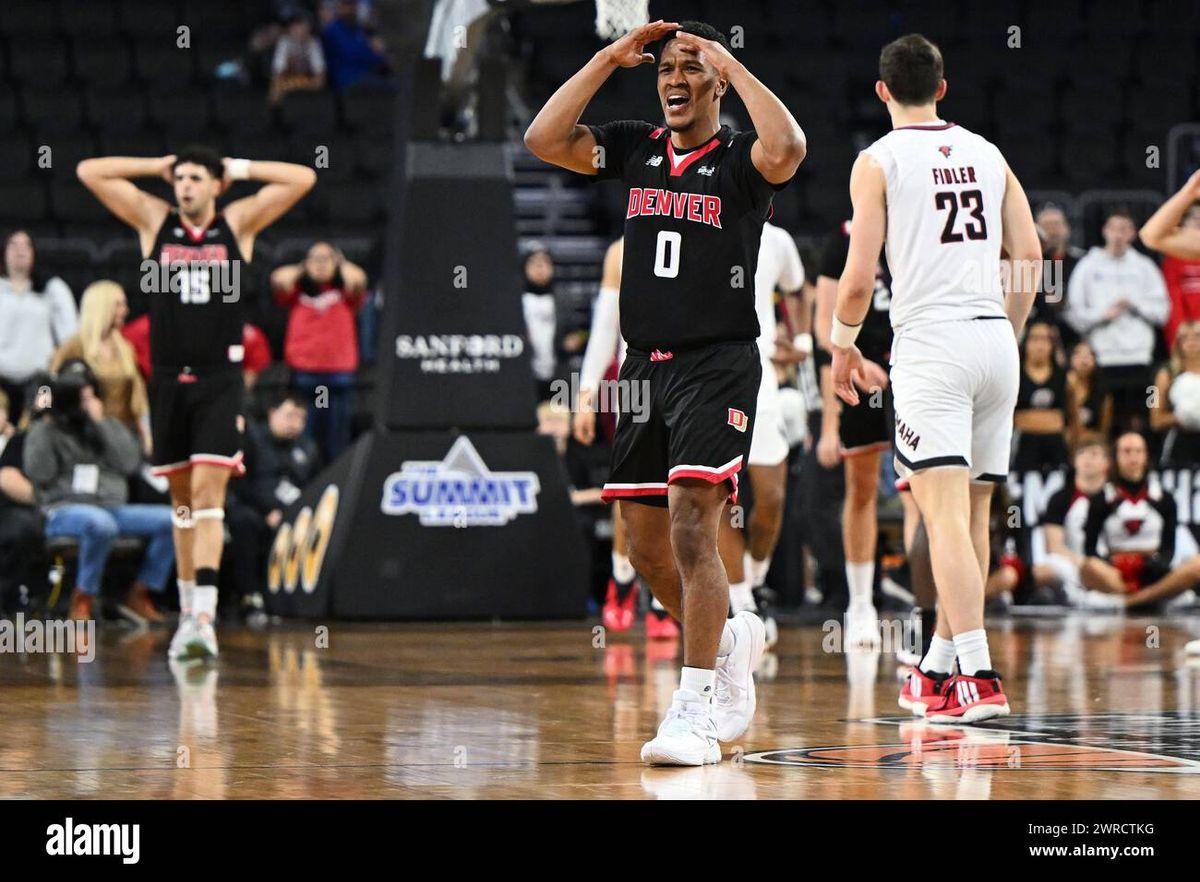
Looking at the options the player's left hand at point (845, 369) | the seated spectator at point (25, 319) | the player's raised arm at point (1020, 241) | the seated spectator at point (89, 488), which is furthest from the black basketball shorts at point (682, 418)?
the seated spectator at point (25, 319)

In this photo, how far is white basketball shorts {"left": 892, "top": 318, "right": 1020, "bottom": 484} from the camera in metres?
6.64

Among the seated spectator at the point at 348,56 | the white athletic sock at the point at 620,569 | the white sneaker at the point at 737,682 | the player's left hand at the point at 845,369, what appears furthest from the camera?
the seated spectator at the point at 348,56

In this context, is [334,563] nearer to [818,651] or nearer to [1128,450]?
[818,651]

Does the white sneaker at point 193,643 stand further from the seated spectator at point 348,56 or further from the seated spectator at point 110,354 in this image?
the seated spectator at point 348,56

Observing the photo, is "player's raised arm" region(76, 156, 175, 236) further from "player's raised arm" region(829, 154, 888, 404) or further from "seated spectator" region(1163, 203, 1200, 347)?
"seated spectator" region(1163, 203, 1200, 347)

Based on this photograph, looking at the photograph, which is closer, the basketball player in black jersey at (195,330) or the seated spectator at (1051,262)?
the basketball player in black jersey at (195,330)

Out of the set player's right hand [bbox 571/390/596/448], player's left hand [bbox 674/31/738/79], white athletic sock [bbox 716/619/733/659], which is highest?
player's left hand [bbox 674/31/738/79]

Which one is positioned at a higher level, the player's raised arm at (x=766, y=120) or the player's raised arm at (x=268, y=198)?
the player's raised arm at (x=268, y=198)

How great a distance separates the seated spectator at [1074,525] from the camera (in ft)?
42.4

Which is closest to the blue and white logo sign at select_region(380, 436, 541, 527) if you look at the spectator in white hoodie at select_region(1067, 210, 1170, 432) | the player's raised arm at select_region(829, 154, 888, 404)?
the spectator in white hoodie at select_region(1067, 210, 1170, 432)

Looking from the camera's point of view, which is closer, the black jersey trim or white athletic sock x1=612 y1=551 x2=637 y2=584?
the black jersey trim

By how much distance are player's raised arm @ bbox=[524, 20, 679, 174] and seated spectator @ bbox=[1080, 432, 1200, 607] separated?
24.8ft

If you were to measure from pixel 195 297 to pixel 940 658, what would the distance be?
4.33m

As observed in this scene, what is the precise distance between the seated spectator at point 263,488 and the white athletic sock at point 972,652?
22.1 ft
